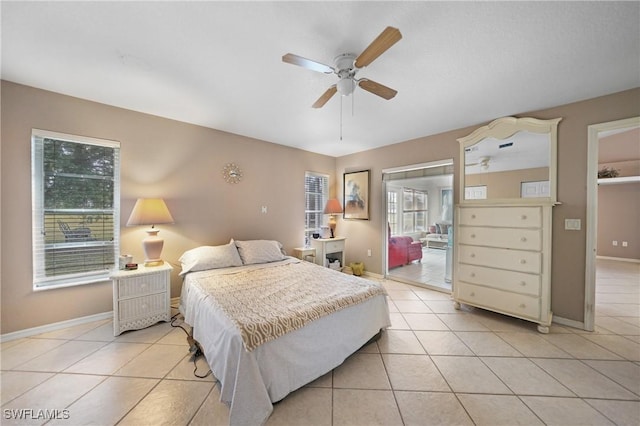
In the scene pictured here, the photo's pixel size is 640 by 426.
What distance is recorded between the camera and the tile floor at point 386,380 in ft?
4.69

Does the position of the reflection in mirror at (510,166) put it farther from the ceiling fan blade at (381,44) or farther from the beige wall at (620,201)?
the beige wall at (620,201)

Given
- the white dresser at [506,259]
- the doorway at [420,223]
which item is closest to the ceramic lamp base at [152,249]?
the doorway at [420,223]

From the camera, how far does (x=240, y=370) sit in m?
1.35

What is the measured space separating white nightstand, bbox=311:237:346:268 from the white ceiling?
2387 mm

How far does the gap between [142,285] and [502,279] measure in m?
4.17

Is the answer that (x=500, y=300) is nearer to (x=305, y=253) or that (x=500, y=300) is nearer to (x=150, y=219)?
(x=305, y=253)

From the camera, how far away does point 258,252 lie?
3.26 m

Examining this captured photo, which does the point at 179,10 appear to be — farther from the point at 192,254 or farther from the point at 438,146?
the point at 438,146

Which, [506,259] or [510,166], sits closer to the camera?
[506,259]

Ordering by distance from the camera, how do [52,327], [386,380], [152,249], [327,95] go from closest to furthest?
[386,380]
[327,95]
[52,327]
[152,249]

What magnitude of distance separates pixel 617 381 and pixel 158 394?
345cm

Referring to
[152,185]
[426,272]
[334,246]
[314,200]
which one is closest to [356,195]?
[314,200]

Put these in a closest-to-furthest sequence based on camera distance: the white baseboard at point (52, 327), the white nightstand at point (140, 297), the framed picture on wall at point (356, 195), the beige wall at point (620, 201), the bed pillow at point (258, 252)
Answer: the white baseboard at point (52, 327)
the white nightstand at point (140, 297)
the bed pillow at point (258, 252)
the framed picture on wall at point (356, 195)
the beige wall at point (620, 201)

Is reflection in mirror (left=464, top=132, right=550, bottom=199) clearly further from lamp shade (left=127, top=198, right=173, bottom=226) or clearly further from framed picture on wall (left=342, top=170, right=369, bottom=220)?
lamp shade (left=127, top=198, right=173, bottom=226)
